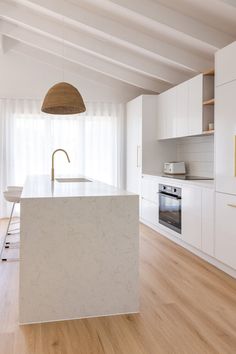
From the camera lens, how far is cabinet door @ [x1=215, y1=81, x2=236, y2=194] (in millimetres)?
3518

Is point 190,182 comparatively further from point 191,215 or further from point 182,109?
point 182,109

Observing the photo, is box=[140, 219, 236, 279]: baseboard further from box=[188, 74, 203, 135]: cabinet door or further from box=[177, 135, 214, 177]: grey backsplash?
box=[188, 74, 203, 135]: cabinet door

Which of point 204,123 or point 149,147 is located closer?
point 204,123

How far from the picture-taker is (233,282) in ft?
11.3

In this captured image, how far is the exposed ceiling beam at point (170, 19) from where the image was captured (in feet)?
12.8

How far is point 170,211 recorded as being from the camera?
504 centimetres

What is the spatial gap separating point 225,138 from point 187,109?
4.74 ft

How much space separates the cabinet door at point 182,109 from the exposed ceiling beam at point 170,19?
2.89 feet

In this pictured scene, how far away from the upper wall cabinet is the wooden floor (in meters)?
1.99

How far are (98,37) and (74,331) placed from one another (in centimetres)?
426

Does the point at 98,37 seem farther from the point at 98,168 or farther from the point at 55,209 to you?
the point at 55,209

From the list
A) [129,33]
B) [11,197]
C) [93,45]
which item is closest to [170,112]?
[129,33]

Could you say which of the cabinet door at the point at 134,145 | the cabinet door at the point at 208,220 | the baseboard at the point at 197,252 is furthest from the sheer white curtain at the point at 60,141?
the cabinet door at the point at 208,220

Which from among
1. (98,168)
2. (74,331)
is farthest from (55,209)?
(98,168)
